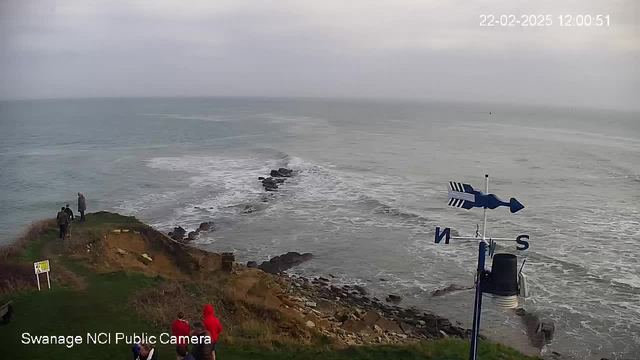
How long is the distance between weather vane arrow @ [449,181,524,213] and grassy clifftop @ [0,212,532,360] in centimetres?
474

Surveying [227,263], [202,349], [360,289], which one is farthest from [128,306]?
[360,289]

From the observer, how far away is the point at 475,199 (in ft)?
24.4

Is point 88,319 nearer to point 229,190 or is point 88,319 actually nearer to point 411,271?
point 411,271

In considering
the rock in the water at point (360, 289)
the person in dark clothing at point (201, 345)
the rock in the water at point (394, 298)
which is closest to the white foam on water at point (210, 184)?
the rock in the water at point (360, 289)

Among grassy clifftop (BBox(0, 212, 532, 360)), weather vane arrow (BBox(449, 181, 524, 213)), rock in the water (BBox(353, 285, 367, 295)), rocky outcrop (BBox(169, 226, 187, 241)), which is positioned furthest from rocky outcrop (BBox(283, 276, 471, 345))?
rocky outcrop (BBox(169, 226, 187, 241))

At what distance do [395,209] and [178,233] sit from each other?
15.3 meters

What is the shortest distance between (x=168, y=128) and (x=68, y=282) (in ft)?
301

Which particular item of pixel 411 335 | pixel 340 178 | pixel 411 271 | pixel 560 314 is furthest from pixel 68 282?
pixel 340 178

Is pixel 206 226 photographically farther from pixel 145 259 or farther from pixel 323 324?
pixel 323 324

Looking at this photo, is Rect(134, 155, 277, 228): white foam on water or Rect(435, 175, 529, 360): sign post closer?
Rect(435, 175, 529, 360): sign post

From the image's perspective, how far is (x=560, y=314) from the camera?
63.5 feet

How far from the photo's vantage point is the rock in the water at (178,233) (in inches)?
1080

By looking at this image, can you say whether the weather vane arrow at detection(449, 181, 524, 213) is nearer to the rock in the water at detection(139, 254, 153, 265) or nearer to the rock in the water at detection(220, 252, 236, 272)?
the rock in the water at detection(220, 252, 236, 272)

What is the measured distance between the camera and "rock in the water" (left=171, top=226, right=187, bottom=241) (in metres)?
27.4
